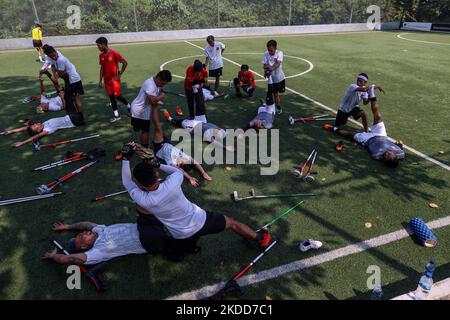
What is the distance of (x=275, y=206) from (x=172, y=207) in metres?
2.82

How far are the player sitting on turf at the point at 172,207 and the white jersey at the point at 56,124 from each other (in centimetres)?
624

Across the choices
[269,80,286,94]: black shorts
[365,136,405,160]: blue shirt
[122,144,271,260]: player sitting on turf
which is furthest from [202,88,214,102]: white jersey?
[122,144,271,260]: player sitting on turf

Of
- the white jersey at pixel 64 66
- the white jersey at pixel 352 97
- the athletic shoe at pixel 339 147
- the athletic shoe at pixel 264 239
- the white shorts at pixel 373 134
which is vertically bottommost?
the athletic shoe at pixel 264 239

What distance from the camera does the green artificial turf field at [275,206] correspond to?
196 inches

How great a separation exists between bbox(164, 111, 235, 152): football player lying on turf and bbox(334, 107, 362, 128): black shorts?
3832 mm

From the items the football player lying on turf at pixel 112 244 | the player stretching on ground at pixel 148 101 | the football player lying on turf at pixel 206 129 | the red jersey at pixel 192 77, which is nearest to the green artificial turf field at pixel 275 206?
the football player lying on turf at pixel 112 244

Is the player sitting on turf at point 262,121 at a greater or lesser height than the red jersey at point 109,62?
lesser

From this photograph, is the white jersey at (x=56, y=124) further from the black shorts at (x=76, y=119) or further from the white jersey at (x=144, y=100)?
the white jersey at (x=144, y=100)

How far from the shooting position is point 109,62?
1005 centimetres

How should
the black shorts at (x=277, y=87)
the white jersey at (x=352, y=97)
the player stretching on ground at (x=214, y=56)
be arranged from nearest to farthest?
1. the white jersey at (x=352, y=97)
2. the black shorts at (x=277, y=87)
3. the player stretching on ground at (x=214, y=56)
